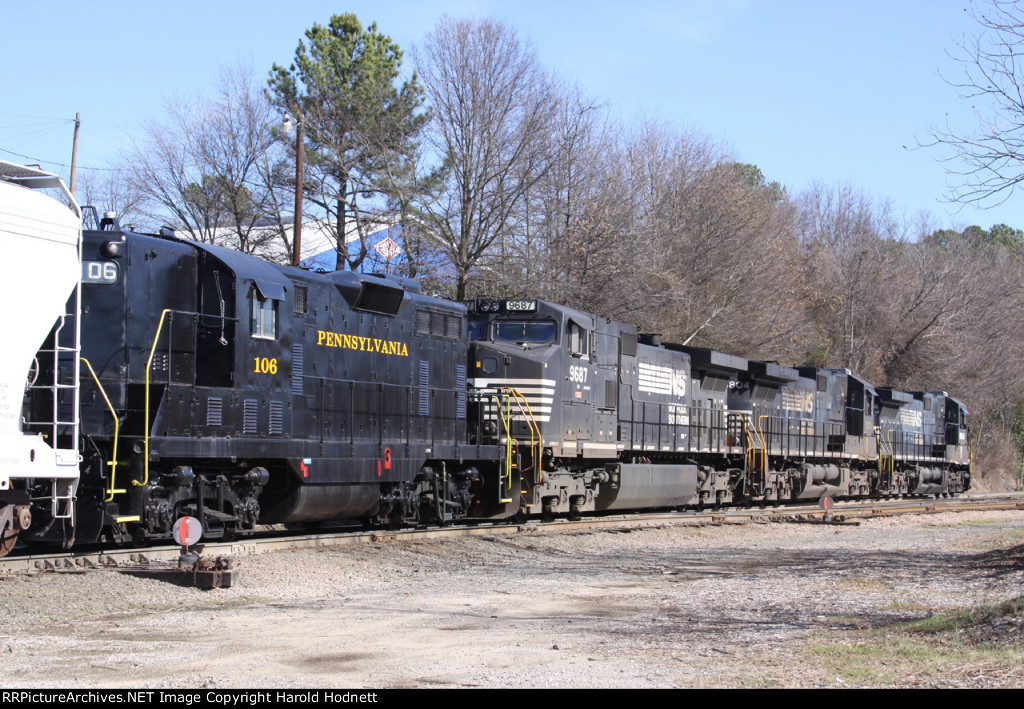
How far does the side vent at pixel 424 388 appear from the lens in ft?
50.1

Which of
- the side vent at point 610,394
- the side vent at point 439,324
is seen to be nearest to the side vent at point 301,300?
the side vent at point 439,324

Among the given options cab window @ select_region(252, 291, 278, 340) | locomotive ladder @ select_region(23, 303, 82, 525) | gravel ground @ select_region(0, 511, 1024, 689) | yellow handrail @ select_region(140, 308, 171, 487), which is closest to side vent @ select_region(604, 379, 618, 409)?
gravel ground @ select_region(0, 511, 1024, 689)

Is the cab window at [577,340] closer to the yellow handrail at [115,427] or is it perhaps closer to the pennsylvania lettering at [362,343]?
the pennsylvania lettering at [362,343]

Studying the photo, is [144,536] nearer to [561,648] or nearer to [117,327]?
[117,327]

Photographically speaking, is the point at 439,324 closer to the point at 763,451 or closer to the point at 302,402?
the point at 302,402

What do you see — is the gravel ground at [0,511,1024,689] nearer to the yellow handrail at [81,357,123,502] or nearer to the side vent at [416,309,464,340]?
the yellow handrail at [81,357,123,502]

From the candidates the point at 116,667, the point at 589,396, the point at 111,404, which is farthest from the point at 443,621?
the point at 589,396

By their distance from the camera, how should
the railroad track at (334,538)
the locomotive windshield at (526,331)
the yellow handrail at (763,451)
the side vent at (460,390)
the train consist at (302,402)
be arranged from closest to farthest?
the train consist at (302,402)
the railroad track at (334,538)
the side vent at (460,390)
the locomotive windshield at (526,331)
the yellow handrail at (763,451)

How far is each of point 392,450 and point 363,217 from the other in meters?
18.3

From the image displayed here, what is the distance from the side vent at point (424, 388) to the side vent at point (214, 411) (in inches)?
161

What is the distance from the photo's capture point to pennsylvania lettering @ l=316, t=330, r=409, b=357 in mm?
13523

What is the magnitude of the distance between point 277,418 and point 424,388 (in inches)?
128

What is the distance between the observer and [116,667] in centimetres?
665

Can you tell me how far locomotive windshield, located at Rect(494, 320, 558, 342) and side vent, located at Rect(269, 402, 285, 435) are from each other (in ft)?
19.6
